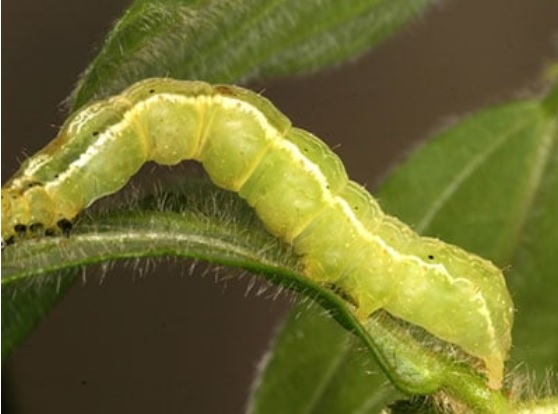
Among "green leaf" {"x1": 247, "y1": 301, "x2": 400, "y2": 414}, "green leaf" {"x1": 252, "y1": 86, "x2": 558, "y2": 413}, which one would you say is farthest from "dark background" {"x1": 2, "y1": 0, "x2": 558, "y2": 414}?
"green leaf" {"x1": 247, "y1": 301, "x2": 400, "y2": 414}

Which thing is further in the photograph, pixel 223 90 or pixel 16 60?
pixel 16 60

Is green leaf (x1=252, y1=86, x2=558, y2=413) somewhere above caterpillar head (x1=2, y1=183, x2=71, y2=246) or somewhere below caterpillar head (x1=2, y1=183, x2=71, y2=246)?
below

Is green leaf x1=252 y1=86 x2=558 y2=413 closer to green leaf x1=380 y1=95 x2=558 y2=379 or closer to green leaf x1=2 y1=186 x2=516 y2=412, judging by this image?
green leaf x1=380 y1=95 x2=558 y2=379

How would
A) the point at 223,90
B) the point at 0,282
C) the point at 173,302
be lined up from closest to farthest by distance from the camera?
the point at 0,282 < the point at 223,90 < the point at 173,302

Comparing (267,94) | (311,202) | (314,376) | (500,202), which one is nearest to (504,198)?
(500,202)

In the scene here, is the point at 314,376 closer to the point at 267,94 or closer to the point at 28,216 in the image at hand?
the point at 28,216

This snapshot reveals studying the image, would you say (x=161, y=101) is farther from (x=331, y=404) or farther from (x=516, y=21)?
(x=516, y=21)

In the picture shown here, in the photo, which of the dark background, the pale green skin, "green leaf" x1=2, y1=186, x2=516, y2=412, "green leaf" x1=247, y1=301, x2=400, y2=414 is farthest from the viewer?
the dark background

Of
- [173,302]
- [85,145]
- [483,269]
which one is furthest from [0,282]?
[173,302]
